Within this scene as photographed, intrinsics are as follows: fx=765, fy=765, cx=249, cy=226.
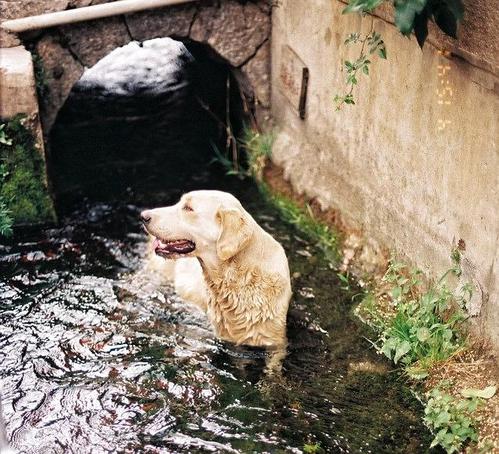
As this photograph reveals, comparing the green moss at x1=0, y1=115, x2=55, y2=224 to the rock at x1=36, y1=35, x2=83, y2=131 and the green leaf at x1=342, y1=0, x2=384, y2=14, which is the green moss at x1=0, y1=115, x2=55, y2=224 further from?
the green leaf at x1=342, y1=0, x2=384, y2=14

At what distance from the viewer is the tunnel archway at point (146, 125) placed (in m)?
8.38

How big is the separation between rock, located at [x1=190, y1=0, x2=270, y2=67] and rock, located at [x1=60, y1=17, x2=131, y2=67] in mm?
741

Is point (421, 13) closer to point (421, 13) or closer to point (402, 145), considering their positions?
point (421, 13)

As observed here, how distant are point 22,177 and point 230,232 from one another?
2678 mm

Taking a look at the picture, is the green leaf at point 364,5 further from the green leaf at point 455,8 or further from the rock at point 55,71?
the rock at point 55,71

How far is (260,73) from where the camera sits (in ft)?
26.9

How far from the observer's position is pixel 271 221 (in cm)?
761

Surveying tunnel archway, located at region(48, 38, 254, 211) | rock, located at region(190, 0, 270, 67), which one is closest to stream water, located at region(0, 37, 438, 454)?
tunnel archway, located at region(48, 38, 254, 211)

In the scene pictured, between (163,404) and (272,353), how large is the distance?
99cm

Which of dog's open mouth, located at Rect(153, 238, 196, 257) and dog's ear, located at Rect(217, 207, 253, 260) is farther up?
dog's ear, located at Rect(217, 207, 253, 260)

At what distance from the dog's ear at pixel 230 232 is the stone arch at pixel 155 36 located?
305cm

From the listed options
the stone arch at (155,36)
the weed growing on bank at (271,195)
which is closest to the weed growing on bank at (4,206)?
the stone arch at (155,36)

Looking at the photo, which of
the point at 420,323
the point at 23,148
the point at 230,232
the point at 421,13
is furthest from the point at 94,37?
the point at 420,323

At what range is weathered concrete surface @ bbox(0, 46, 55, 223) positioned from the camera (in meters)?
6.63
